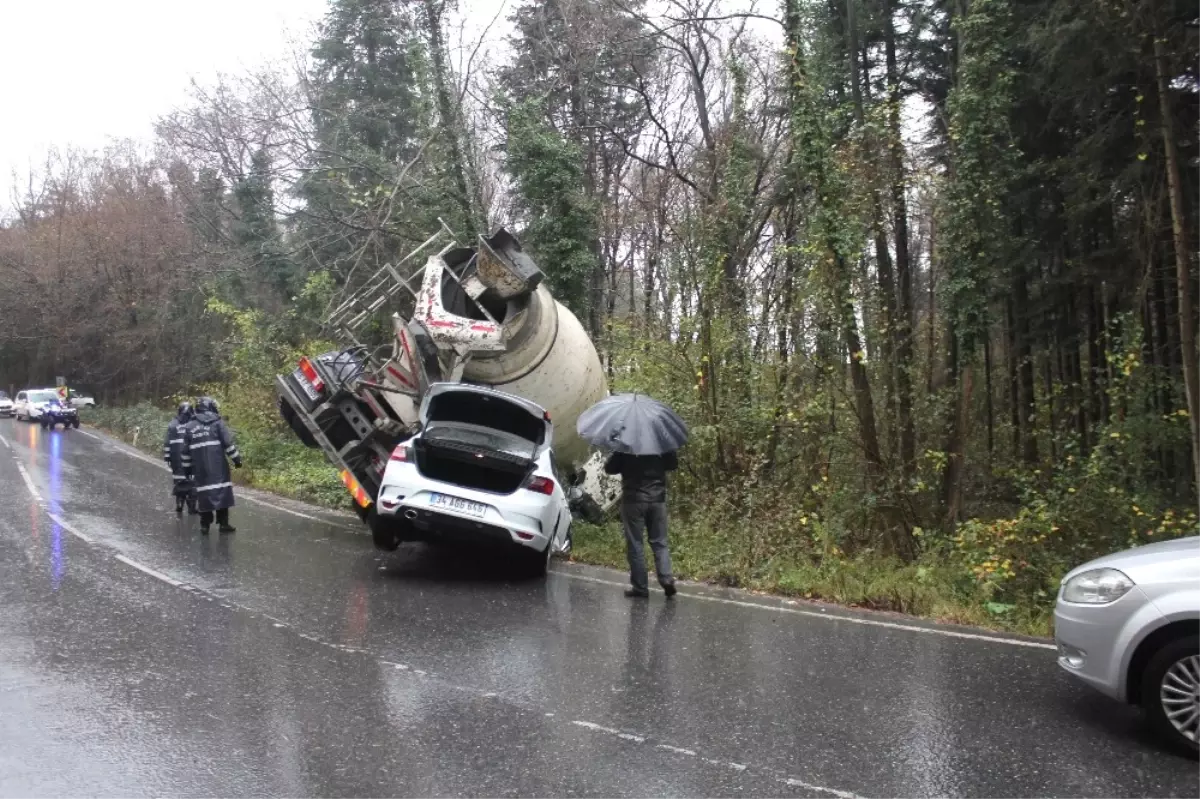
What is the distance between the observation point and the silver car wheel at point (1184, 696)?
15.4 feet

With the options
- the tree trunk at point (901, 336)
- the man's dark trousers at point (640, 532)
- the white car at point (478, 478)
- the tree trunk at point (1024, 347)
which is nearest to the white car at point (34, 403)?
the white car at point (478, 478)

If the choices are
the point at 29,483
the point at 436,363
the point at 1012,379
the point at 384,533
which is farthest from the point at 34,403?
the point at 1012,379

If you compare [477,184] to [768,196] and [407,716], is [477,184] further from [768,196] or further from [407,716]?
[407,716]

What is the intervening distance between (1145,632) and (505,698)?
3.54m

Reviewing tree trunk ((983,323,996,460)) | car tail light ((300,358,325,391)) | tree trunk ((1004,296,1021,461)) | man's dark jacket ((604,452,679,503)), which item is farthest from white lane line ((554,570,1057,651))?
tree trunk ((1004,296,1021,461))

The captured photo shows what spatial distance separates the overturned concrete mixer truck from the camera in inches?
428

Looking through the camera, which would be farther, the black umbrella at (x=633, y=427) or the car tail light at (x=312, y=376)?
the car tail light at (x=312, y=376)

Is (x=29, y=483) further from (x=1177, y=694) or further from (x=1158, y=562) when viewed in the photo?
(x=1177, y=694)

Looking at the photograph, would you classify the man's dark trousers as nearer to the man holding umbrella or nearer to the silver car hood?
the man holding umbrella

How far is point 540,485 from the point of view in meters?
9.10

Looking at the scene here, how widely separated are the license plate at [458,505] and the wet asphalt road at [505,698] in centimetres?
73

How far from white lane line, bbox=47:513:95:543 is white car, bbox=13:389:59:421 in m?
29.6

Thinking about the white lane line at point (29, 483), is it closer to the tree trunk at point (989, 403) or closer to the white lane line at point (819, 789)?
the white lane line at point (819, 789)

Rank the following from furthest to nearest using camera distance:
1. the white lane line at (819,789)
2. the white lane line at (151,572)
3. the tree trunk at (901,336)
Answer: the tree trunk at (901,336) → the white lane line at (151,572) → the white lane line at (819,789)
